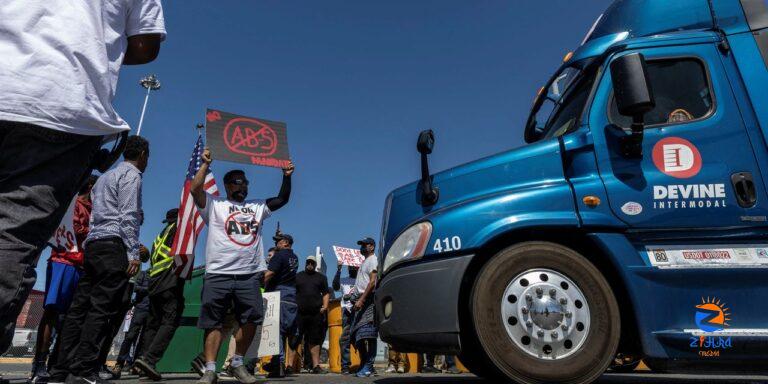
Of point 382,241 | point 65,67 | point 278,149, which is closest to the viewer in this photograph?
point 65,67

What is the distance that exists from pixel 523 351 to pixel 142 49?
260cm

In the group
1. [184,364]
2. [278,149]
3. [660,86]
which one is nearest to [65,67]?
[660,86]

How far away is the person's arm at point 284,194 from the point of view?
539cm

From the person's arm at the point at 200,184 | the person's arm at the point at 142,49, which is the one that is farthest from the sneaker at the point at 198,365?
the person's arm at the point at 142,49

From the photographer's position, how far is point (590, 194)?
3369 mm

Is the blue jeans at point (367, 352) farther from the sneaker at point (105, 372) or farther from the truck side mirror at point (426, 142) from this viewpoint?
the truck side mirror at point (426, 142)

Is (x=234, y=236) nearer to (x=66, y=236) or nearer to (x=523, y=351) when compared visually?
(x=66, y=236)

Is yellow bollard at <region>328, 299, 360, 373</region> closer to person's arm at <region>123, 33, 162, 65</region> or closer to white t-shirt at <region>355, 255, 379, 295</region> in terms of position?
white t-shirt at <region>355, 255, 379, 295</region>

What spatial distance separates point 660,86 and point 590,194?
1.02 meters

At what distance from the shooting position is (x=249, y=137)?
593 centimetres

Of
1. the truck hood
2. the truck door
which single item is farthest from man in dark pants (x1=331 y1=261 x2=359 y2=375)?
the truck door

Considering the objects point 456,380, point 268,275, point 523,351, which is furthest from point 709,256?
point 268,275

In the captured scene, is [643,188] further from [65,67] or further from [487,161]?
[65,67]

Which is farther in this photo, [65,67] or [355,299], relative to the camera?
[355,299]
